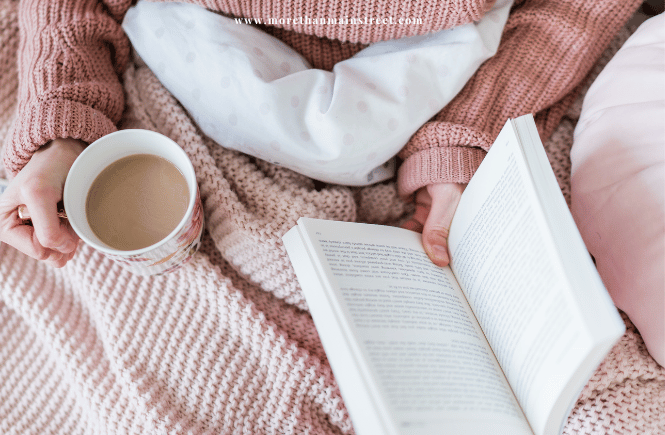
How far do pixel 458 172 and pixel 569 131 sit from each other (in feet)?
0.78

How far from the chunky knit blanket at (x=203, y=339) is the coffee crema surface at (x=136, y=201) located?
0.24 ft

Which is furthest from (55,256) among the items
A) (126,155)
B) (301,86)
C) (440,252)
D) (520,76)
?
(520,76)

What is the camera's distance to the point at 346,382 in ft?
1.40

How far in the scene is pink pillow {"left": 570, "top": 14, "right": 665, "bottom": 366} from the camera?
499 mm

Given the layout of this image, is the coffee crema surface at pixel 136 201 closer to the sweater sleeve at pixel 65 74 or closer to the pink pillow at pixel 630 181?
the sweater sleeve at pixel 65 74

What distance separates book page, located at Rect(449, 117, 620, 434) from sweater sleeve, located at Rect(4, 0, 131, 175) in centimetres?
47

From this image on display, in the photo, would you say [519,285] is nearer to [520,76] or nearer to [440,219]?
[440,219]

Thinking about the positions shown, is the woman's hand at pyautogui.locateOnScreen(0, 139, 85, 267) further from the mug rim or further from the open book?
the open book

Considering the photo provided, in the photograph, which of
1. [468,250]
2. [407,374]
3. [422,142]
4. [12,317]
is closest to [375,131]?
[422,142]

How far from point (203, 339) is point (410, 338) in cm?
27

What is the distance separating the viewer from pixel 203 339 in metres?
0.57

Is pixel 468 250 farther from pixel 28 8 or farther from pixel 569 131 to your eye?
pixel 28 8

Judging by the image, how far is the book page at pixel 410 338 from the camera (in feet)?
1.34

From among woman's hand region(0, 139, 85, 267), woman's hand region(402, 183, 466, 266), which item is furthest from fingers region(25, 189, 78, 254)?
woman's hand region(402, 183, 466, 266)
